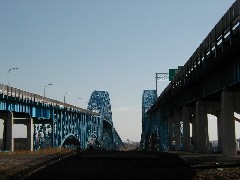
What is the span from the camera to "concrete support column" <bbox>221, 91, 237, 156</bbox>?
38750 mm

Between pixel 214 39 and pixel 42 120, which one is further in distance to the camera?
pixel 42 120

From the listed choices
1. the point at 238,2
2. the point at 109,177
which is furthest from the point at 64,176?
the point at 238,2

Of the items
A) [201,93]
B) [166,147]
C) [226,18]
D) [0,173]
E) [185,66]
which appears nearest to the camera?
[0,173]

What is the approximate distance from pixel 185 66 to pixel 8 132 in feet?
92.8

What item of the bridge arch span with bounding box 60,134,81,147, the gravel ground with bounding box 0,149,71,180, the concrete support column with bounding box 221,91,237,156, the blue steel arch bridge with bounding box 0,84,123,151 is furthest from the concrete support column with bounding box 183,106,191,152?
the bridge arch span with bounding box 60,134,81,147

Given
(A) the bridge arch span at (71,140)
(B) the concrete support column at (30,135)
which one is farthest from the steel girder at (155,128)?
(B) the concrete support column at (30,135)

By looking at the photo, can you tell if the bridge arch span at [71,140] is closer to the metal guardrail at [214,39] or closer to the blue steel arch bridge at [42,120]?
the blue steel arch bridge at [42,120]

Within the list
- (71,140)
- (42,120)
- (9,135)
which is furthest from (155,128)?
(9,135)

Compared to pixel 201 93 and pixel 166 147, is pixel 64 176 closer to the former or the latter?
pixel 201 93

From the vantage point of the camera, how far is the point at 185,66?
5712 centimetres

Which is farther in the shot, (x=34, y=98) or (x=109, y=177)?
(x=34, y=98)

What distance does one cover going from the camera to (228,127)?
128 ft

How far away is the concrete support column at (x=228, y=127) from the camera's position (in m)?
38.8

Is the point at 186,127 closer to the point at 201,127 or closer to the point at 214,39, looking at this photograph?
the point at 201,127
